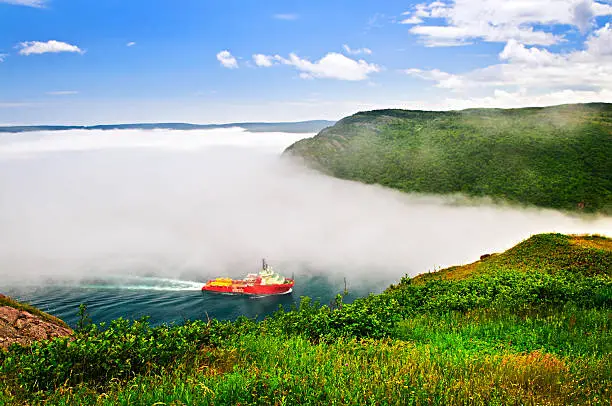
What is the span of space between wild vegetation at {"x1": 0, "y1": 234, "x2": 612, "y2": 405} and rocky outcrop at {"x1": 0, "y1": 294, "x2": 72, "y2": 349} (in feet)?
11.8

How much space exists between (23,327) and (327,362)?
9.86 m

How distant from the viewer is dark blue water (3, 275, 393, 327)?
9112 cm

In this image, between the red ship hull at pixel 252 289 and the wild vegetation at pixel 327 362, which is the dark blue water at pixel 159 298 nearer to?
the red ship hull at pixel 252 289

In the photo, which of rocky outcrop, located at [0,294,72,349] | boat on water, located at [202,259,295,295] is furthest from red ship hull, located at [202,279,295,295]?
rocky outcrop, located at [0,294,72,349]

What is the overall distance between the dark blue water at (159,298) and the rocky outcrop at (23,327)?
2781 inches

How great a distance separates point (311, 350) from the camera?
8523mm

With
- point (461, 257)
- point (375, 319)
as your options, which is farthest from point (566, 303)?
point (461, 257)

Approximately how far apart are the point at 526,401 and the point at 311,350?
12.6 ft

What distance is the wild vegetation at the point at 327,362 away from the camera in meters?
6.12

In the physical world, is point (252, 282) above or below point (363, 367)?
below

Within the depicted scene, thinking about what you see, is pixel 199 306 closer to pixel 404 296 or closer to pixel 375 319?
pixel 404 296

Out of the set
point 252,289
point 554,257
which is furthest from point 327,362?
point 252,289

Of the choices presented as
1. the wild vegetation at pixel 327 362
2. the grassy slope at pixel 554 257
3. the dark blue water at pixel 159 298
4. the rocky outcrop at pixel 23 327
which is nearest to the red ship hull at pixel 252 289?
the dark blue water at pixel 159 298

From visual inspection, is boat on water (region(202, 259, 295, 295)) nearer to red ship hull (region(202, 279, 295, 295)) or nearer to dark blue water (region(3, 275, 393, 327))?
red ship hull (region(202, 279, 295, 295))
